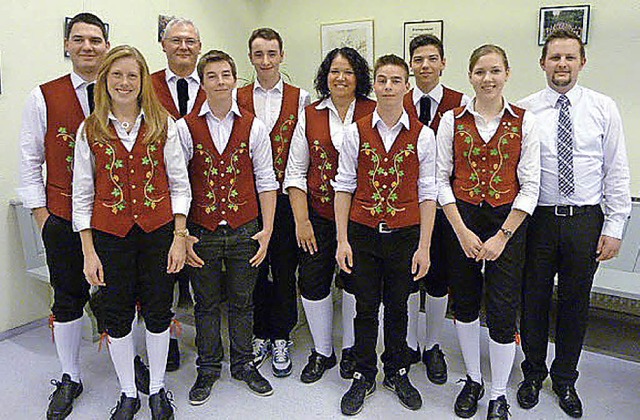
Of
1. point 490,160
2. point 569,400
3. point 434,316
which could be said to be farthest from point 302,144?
point 569,400

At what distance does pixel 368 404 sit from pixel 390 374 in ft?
0.54

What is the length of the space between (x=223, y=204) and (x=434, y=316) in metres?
1.15

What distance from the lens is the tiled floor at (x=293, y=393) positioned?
2389mm

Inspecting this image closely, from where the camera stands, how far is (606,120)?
7.27ft

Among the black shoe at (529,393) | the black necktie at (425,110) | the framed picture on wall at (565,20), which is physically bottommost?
the black shoe at (529,393)

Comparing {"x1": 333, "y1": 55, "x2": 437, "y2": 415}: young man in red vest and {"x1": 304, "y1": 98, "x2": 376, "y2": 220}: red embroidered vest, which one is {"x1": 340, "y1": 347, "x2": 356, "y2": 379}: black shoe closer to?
{"x1": 333, "y1": 55, "x2": 437, "y2": 415}: young man in red vest

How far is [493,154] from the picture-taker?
214 centimetres

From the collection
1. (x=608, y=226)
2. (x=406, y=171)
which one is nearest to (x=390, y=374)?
(x=406, y=171)

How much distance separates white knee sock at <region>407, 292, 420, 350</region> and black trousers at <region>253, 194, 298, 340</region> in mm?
560

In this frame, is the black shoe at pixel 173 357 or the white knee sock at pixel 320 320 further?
the black shoe at pixel 173 357

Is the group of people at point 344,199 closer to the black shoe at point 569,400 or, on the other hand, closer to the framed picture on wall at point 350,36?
the black shoe at point 569,400

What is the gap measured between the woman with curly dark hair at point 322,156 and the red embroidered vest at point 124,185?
24.6 inches

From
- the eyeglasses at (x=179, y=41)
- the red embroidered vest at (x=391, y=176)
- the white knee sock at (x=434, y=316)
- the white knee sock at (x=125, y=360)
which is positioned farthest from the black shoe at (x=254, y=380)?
the eyeglasses at (x=179, y=41)

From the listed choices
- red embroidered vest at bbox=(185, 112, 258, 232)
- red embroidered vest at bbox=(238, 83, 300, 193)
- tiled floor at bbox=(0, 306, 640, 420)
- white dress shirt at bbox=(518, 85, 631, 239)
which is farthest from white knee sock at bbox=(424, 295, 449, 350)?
red embroidered vest at bbox=(185, 112, 258, 232)
